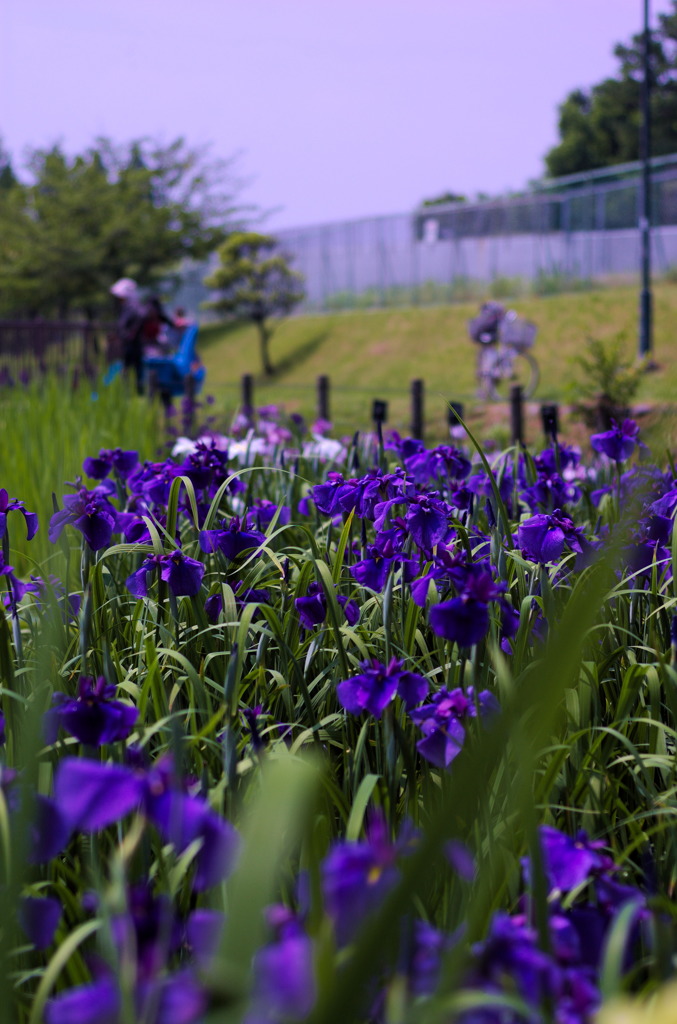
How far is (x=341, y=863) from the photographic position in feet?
2.22

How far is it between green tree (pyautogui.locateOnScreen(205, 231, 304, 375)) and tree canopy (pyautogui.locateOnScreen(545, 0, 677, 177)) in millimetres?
22091

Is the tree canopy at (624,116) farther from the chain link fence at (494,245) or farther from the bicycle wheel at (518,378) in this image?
the bicycle wheel at (518,378)

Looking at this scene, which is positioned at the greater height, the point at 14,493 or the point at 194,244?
the point at 194,244

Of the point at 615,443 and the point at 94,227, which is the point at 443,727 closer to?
the point at 615,443

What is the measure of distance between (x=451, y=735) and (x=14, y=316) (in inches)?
1476

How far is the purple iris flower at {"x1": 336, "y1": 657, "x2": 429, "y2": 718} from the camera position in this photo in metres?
1.26

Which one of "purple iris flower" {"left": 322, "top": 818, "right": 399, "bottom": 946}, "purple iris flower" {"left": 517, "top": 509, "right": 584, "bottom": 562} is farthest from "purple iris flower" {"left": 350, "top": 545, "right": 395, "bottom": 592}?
"purple iris flower" {"left": 322, "top": 818, "right": 399, "bottom": 946}

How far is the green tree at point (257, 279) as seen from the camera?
30406 mm

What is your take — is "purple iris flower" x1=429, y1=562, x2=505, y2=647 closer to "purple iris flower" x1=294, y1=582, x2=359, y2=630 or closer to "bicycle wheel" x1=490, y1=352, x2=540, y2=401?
"purple iris flower" x1=294, y1=582, x2=359, y2=630

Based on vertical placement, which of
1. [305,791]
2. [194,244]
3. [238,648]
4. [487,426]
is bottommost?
[487,426]

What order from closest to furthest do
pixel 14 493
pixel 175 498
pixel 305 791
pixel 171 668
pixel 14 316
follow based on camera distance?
pixel 305 791 < pixel 171 668 < pixel 175 498 < pixel 14 493 < pixel 14 316

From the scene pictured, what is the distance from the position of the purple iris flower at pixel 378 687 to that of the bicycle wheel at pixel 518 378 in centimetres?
1221

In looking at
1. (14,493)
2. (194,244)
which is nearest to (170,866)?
(14,493)

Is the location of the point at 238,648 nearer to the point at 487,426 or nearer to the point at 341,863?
the point at 341,863
